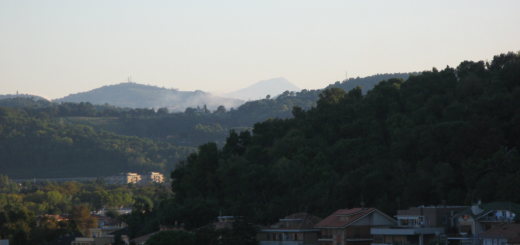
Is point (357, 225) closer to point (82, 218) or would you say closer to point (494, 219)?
point (494, 219)

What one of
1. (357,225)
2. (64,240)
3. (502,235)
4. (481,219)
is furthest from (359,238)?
(64,240)

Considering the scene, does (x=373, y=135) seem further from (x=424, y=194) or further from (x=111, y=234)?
(x=111, y=234)

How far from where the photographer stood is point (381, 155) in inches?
2798

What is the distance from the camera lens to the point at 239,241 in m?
58.7

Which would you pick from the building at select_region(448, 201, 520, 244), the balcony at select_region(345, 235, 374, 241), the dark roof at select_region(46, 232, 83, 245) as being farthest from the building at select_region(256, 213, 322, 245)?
the dark roof at select_region(46, 232, 83, 245)

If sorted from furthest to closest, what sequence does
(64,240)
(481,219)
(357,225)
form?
(64,240)
(357,225)
(481,219)

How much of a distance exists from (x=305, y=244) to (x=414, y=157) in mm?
14612

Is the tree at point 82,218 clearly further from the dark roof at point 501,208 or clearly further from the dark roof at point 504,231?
the dark roof at point 504,231

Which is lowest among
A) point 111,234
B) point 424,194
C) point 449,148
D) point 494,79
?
point 111,234

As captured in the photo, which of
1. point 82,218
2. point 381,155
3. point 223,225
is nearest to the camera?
point 223,225

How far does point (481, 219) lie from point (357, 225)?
10587 millimetres

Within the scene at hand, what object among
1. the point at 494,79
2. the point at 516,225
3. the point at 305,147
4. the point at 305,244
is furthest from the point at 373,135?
the point at 516,225

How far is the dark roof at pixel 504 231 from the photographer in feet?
149

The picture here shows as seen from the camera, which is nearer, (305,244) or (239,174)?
(305,244)
